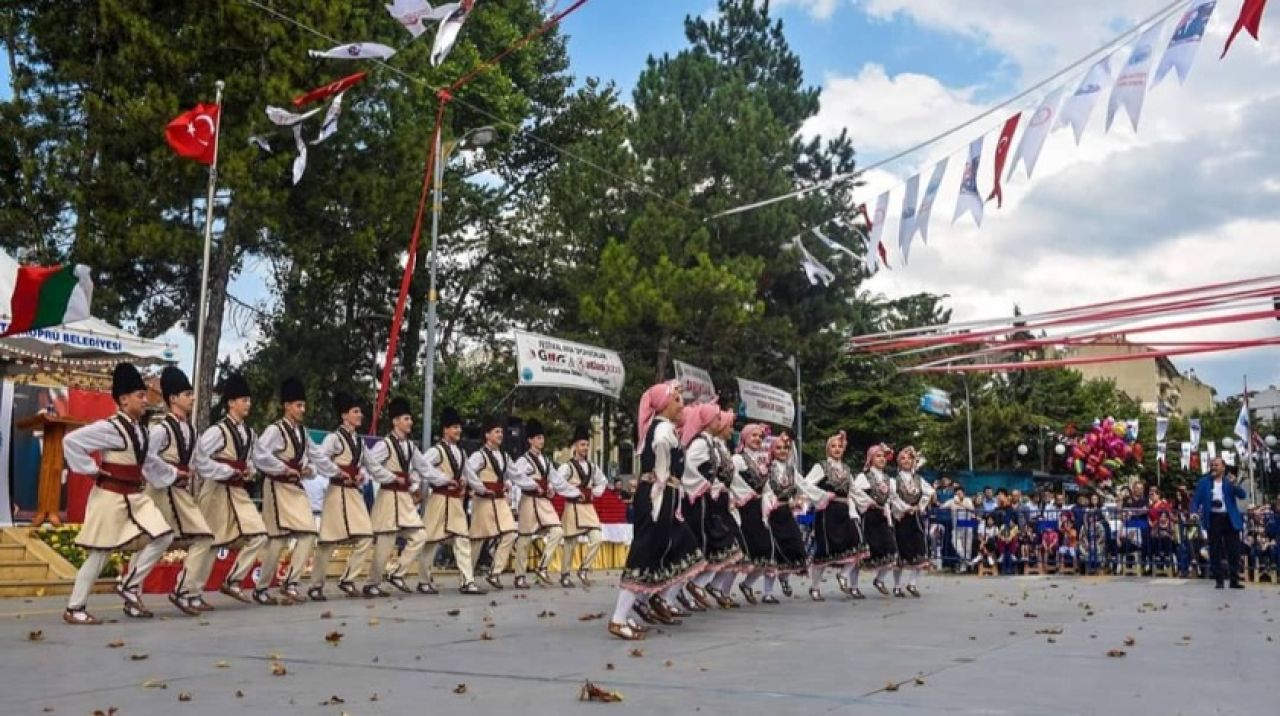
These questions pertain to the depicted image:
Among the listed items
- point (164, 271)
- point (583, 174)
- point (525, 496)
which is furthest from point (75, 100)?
point (525, 496)

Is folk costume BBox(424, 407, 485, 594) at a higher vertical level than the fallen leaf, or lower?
higher

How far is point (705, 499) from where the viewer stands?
33.0ft

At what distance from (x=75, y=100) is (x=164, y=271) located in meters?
3.88

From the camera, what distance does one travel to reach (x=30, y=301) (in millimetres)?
14742

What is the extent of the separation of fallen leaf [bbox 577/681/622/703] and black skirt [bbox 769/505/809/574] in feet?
23.6

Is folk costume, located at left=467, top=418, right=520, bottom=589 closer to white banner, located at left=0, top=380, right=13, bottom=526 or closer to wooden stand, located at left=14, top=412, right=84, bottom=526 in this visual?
wooden stand, located at left=14, top=412, right=84, bottom=526

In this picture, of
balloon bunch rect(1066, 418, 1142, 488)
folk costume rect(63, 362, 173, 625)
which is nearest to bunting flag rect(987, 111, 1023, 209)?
folk costume rect(63, 362, 173, 625)

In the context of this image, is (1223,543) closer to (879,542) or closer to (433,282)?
(879,542)

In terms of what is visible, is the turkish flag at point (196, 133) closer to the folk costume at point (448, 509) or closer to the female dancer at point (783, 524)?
the folk costume at point (448, 509)

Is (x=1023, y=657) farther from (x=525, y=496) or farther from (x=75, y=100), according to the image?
(x=75, y=100)

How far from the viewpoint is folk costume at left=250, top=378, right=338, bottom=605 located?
1106 cm

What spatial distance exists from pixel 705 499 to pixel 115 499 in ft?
15.8

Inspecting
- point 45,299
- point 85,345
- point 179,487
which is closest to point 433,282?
point 85,345

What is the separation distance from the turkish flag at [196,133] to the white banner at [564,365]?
6042 millimetres
